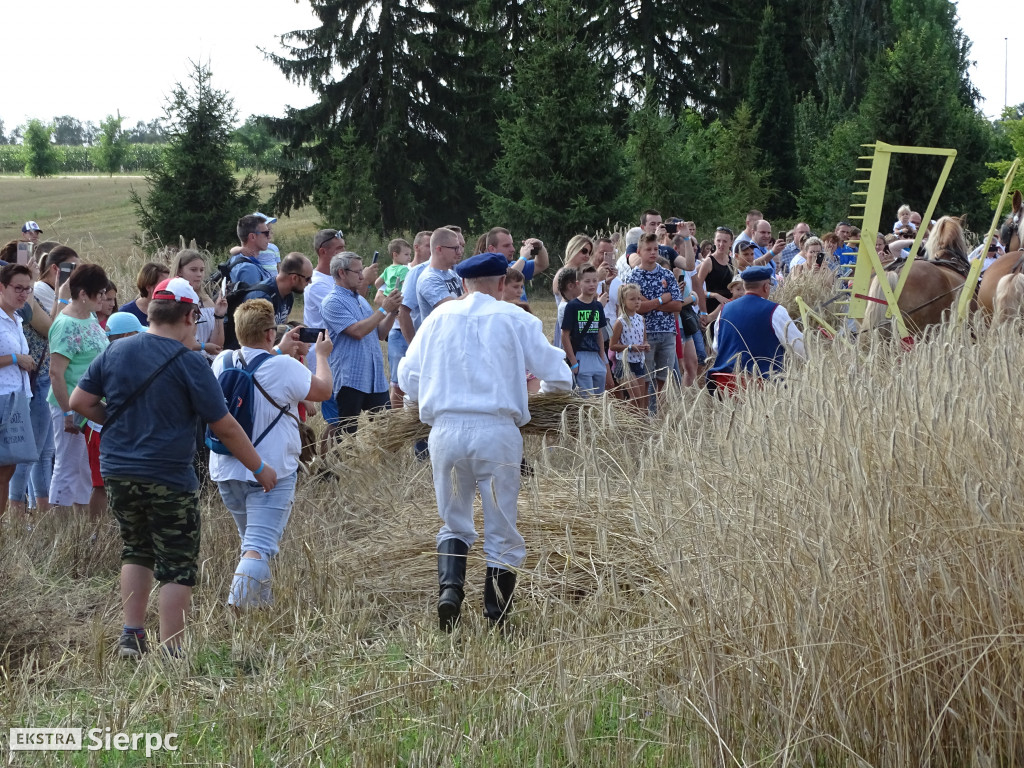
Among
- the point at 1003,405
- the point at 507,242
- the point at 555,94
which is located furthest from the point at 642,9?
the point at 1003,405

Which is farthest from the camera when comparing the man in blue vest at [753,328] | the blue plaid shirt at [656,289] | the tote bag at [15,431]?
the blue plaid shirt at [656,289]

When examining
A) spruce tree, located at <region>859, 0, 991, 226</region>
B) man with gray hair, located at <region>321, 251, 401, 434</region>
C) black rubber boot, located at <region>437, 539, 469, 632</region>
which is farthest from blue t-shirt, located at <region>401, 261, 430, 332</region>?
spruce tree, located at <region>859, 0, 991, 226</region>

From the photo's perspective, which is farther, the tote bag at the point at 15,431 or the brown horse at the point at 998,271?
the brown horse at the point at 998,271

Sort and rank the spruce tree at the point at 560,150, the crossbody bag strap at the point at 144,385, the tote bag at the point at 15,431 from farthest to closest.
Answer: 1. the spruce tree at the point at 560,150
2. the tote bag at the point at 15,431
3. the crossbody bag strap at the point at 144,385

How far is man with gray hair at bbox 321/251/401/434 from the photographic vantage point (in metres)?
8.09

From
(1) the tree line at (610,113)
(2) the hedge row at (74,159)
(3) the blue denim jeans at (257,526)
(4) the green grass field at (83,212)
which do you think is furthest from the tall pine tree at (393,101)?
(2) the hedge row at (74,159)

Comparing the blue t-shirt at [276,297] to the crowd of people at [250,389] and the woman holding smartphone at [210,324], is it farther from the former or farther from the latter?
the woman holding smartphone at [210,324]

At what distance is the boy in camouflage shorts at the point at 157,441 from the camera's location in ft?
16.0

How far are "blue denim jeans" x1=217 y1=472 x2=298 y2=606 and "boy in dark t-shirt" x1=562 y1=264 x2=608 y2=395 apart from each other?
11.5 feet

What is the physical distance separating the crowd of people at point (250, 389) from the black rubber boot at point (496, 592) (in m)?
0.01

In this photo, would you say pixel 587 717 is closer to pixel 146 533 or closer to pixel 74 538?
pixel 146 533

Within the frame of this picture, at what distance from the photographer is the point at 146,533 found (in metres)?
5.02

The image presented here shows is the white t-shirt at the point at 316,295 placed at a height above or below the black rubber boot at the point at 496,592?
above

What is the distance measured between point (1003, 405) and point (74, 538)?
5039mm
